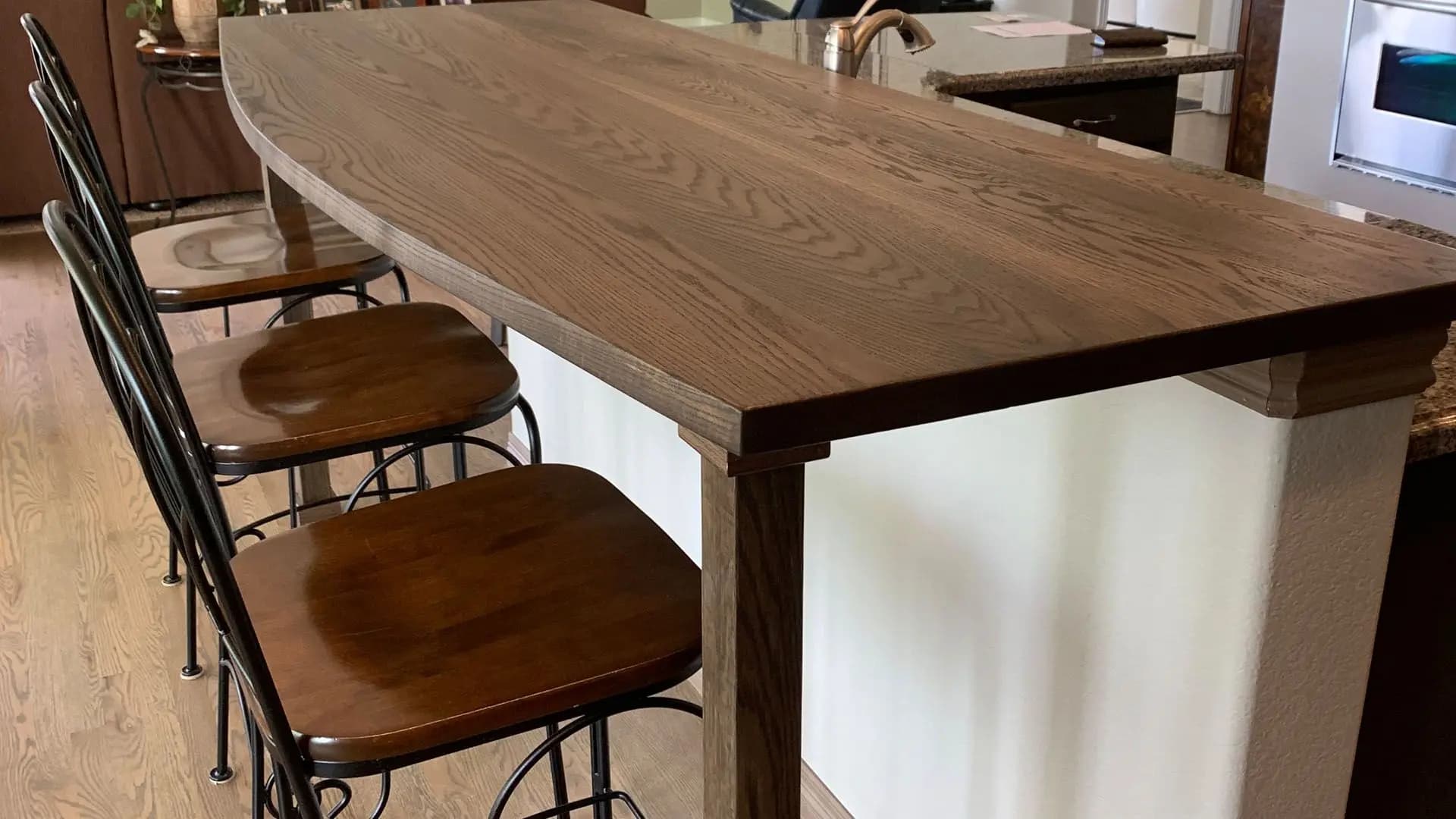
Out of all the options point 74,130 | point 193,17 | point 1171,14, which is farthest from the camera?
point 1171,14

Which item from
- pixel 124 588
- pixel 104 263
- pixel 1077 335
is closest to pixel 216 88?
pixel 124 588

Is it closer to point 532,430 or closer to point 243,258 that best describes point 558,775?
point 532,430

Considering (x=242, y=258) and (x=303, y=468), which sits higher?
(x=242, y=258)

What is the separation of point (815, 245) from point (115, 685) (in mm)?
1757

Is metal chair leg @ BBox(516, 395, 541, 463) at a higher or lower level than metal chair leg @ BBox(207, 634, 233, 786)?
higher

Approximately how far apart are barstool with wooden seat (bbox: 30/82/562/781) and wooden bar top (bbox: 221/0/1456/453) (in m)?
0.23

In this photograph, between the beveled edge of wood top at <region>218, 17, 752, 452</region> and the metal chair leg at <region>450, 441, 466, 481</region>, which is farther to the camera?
the metal chair leg at <region>450, 441, 466, 481</region>

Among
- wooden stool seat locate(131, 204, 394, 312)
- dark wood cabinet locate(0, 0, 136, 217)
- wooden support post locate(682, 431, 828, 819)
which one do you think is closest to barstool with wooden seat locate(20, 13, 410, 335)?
wooden stool seat locate(131, 204, 394, 312)

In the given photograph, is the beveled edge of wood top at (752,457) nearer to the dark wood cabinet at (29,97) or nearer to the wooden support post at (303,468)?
the wooden support post at (303,468)

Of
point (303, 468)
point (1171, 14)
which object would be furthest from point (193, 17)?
point (1171, 14)

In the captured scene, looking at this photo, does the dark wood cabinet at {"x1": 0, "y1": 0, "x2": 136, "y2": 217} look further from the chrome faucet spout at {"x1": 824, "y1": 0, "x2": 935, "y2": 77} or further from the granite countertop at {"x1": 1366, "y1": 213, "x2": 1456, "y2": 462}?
the granite countertop at {"x1": 1366, "y1": 213, "x2": 1456, "y2": 462}

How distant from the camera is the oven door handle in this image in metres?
3.57

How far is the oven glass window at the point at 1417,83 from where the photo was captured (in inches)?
144

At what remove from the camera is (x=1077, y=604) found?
1324mm
